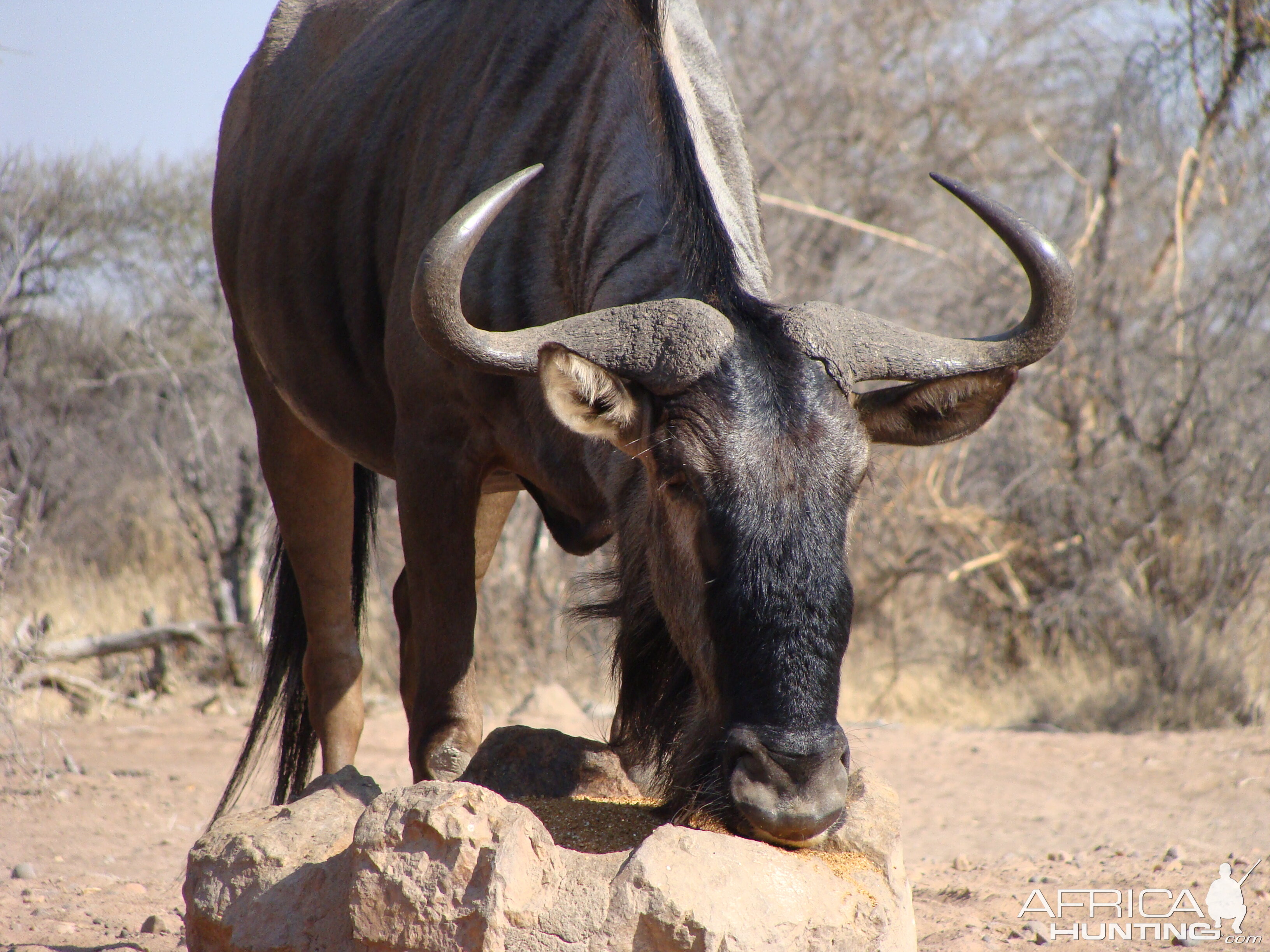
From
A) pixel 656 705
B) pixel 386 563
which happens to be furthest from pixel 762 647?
pixel 386 563

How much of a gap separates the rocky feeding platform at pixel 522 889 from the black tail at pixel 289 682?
6.92 ft

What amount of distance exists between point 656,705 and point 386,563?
270 inches

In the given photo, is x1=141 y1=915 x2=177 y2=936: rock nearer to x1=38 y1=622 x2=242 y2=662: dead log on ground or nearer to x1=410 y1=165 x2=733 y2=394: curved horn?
x1=410 y1=165 x2=733 y2=394: curved horn

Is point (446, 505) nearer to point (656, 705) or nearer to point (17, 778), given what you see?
point (656, 705)

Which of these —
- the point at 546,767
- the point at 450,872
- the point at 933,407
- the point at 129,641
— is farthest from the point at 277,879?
the point at 129,641

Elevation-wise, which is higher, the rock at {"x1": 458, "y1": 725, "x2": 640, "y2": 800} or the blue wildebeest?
the blue wildebeest

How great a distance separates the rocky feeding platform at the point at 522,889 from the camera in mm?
1936

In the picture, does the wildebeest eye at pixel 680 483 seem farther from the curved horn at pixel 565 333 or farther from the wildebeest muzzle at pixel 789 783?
the wildebeest muzzle at pixel 789 783

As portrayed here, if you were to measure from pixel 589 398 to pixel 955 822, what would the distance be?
10.6 ft

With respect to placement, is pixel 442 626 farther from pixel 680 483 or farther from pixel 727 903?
pixel 727 903

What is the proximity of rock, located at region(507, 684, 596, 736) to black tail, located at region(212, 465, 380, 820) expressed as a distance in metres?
2.22

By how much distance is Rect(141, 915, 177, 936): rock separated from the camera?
332 centimetres

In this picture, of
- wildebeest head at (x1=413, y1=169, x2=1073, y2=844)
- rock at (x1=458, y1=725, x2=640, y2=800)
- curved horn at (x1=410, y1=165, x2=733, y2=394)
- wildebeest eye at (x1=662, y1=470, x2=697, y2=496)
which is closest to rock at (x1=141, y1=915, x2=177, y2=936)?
rock at (x1=458, y1=725, x2=640, y2=800)

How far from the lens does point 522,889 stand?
197 cm
